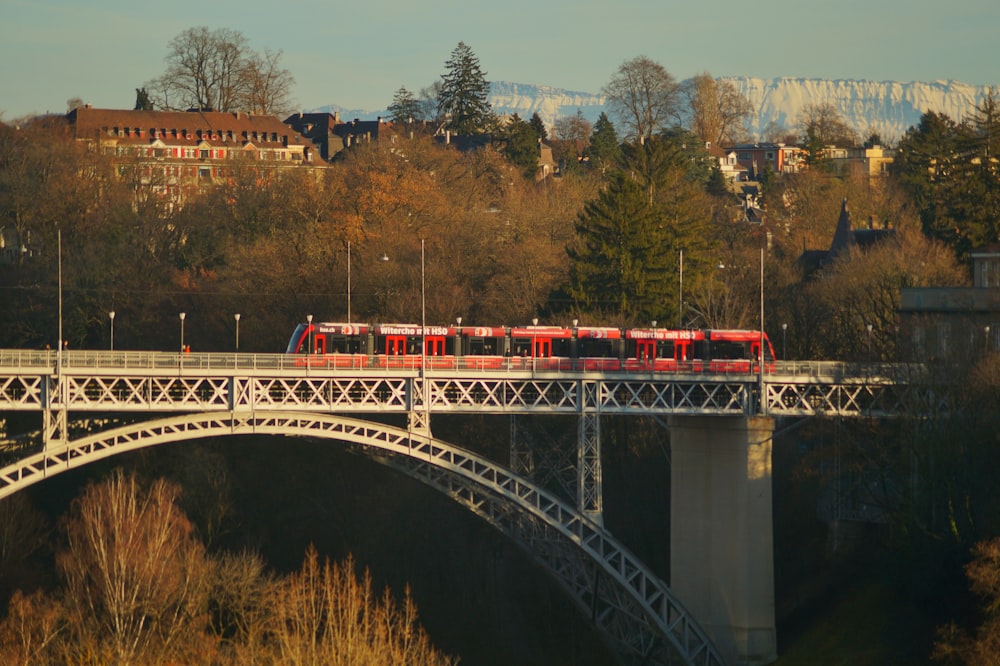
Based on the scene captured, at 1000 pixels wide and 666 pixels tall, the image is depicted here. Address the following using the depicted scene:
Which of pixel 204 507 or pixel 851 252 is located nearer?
pixel 204 507

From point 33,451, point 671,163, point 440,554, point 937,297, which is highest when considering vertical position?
point 671,163

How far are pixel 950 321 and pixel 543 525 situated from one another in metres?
16.7

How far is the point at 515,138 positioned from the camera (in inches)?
5167

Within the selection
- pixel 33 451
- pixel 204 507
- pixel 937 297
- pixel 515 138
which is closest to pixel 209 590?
pixel 33 451

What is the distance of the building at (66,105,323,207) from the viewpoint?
11519 centimetres

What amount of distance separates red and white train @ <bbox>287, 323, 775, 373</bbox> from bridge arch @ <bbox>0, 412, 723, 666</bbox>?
8.87 feet

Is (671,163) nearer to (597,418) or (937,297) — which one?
(937,297)

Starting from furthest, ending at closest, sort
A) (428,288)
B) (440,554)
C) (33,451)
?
(428,288) → (440,554) → (33,451)

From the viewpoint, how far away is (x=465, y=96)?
471 ft

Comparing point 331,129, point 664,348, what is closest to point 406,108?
point 331,129

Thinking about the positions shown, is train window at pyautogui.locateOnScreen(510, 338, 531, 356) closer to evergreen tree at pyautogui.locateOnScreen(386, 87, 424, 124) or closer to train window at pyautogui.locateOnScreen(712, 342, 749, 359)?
train window at pyautogui.locateOnScreen(712, 342, 749, 359)

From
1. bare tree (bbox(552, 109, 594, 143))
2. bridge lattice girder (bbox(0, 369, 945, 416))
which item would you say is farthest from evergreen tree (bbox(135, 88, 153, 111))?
bridge lattice girder (bbox(0, 369, 945, 416))

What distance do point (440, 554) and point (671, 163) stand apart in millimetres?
28170

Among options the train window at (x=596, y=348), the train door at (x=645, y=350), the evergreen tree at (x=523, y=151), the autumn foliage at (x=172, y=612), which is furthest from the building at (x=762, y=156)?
the autumn foliage at (x=172, y=612)
